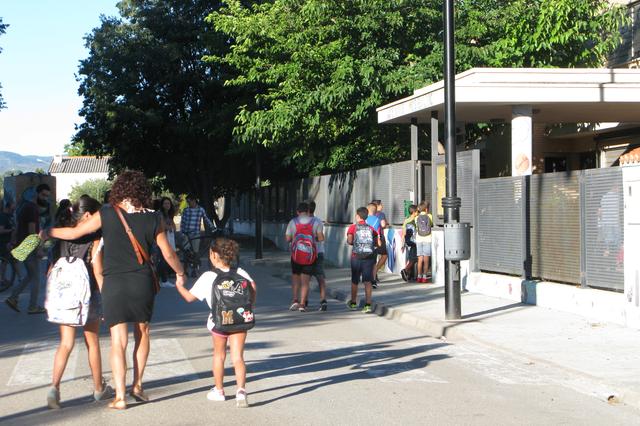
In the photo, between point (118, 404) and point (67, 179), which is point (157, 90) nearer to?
point (118, 404)

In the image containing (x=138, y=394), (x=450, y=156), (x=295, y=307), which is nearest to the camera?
(x=138, y=394)

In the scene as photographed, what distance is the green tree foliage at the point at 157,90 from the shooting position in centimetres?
3666

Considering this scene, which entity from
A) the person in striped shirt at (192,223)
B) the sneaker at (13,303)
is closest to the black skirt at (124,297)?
the sneaker at (13,303)

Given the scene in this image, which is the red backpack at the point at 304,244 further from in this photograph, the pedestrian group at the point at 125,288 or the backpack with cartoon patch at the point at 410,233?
the pedestrian group at the point at 125,288

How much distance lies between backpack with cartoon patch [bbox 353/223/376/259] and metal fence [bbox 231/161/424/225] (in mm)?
6927

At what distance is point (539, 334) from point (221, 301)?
5.72 metres

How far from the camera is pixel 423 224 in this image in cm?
1878

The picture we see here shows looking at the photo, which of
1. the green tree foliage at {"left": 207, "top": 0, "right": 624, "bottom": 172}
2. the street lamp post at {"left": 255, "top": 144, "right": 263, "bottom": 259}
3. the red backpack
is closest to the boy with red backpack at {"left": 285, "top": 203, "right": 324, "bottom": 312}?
the red backpack

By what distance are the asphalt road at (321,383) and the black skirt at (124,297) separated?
0.78m

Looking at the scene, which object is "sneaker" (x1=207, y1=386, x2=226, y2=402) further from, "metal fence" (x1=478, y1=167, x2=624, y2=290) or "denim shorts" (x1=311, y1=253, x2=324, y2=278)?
"metal fence" (x1=478, y1=167, x2=624, y2=290)

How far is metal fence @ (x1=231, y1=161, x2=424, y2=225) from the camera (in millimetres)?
22234

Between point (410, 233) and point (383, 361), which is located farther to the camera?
point (410, 233)

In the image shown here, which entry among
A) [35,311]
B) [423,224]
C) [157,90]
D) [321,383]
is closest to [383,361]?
[321,383]

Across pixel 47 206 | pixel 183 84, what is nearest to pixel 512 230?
pixel 47 206
